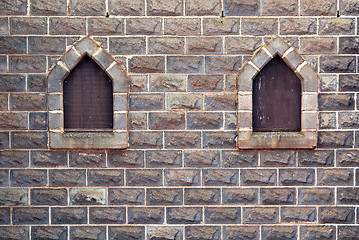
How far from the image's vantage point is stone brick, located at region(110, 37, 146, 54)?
15.9ft

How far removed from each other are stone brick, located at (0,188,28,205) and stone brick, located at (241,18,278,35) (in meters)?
3.33

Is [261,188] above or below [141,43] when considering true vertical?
below

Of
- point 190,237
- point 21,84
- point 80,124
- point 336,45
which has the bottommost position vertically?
point 190,237

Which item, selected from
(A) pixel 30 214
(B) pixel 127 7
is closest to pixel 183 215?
(A) pixel 30 214

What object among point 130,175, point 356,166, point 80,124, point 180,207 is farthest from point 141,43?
point 356,166

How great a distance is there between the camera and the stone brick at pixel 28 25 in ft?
15.8

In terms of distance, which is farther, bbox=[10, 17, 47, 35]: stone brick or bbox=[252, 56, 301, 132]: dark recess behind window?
bbox=[252, 56, 301, 132]: dark recess behind window

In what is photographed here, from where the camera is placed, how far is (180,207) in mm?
4910

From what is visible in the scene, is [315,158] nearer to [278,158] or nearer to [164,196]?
[278,158]

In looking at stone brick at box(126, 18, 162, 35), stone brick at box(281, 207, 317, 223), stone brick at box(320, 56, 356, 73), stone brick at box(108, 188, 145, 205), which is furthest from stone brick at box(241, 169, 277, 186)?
stone brick at box(126, 18, 162, 35)

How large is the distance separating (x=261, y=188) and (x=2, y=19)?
3.76 m

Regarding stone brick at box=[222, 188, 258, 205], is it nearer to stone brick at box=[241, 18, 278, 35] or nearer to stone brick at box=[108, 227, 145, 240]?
stone brick at box=[108, 227, 145, 240]

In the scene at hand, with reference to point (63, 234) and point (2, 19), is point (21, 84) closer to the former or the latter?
point (2, 19)

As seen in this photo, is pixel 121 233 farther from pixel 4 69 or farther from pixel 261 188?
pixel 4 69
